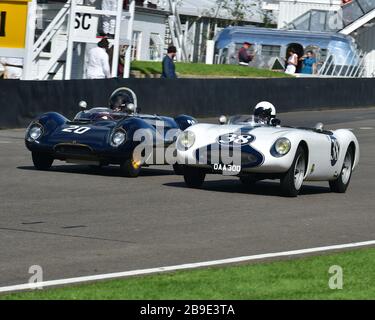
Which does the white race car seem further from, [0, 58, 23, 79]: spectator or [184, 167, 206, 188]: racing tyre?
[0, 58, 23, 79]: spectator

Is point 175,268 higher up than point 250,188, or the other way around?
point 175,268

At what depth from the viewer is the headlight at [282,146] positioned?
13.8 meters

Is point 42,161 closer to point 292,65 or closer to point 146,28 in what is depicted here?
point 292,65

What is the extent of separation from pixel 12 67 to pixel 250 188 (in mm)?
15628

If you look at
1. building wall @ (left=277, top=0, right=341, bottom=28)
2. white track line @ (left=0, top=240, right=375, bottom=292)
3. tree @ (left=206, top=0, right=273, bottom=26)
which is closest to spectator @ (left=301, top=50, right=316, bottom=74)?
building wall @ (left=277, top=0, right=341, bottom=28)

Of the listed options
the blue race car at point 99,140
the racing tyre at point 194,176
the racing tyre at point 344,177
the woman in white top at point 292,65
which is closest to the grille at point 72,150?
the blue race car at point 99,140

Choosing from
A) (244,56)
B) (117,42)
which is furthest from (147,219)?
(244,56)

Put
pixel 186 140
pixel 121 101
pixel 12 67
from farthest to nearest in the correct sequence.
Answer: pixel 12 67 → pixel 121 101 → pixel 186 140

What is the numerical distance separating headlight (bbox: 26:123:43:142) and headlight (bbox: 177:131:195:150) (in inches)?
83.3

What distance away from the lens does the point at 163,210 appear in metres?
12.1

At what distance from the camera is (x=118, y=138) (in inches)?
599

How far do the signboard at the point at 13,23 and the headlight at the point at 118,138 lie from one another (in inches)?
508

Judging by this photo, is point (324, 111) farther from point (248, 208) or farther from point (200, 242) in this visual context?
point (200, 242)
